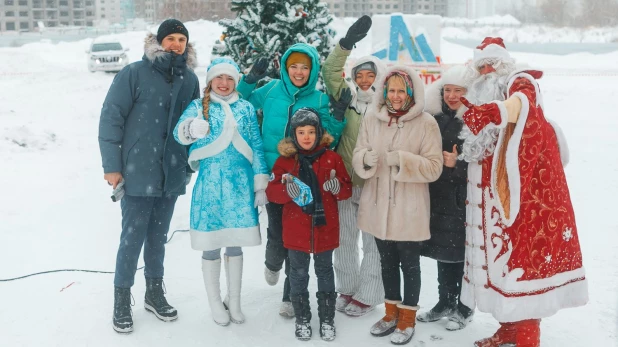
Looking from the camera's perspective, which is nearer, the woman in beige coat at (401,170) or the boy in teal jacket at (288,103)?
the woman in beige coat at (401,170)

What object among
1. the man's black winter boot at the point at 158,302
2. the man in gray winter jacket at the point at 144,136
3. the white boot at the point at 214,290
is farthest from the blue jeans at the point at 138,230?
the white boot at the point at 214,290

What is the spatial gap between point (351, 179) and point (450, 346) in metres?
1.21

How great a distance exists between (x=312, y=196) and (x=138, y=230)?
45.7 inches

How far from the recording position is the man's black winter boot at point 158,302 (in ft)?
12.8

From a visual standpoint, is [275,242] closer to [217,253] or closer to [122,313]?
[217,253]

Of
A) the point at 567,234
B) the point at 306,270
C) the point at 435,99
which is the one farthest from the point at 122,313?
the point at 567,234

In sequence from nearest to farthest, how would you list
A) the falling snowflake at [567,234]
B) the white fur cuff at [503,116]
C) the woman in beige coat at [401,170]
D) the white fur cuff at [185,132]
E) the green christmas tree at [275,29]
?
the white fur cuff at [503,116] < the falling snowflake at [567,234] < the woman in beige coat at [401,170] < the white fur cuff at [185,132] < the green christmas tree at [275,29]

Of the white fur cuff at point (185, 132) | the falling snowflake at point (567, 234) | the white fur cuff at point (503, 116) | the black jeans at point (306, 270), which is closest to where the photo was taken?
the white fur cuff at point (503, 116)

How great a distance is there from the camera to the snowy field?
3.67 m

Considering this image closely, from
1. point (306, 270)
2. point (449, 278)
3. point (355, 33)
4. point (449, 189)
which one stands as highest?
point (355, 33)

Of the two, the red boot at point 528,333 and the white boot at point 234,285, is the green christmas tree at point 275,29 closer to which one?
the white boot at point 234,285

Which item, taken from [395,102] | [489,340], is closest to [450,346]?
[489,340]

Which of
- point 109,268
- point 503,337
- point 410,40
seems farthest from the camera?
point 410,40

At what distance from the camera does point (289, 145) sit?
3.55m
